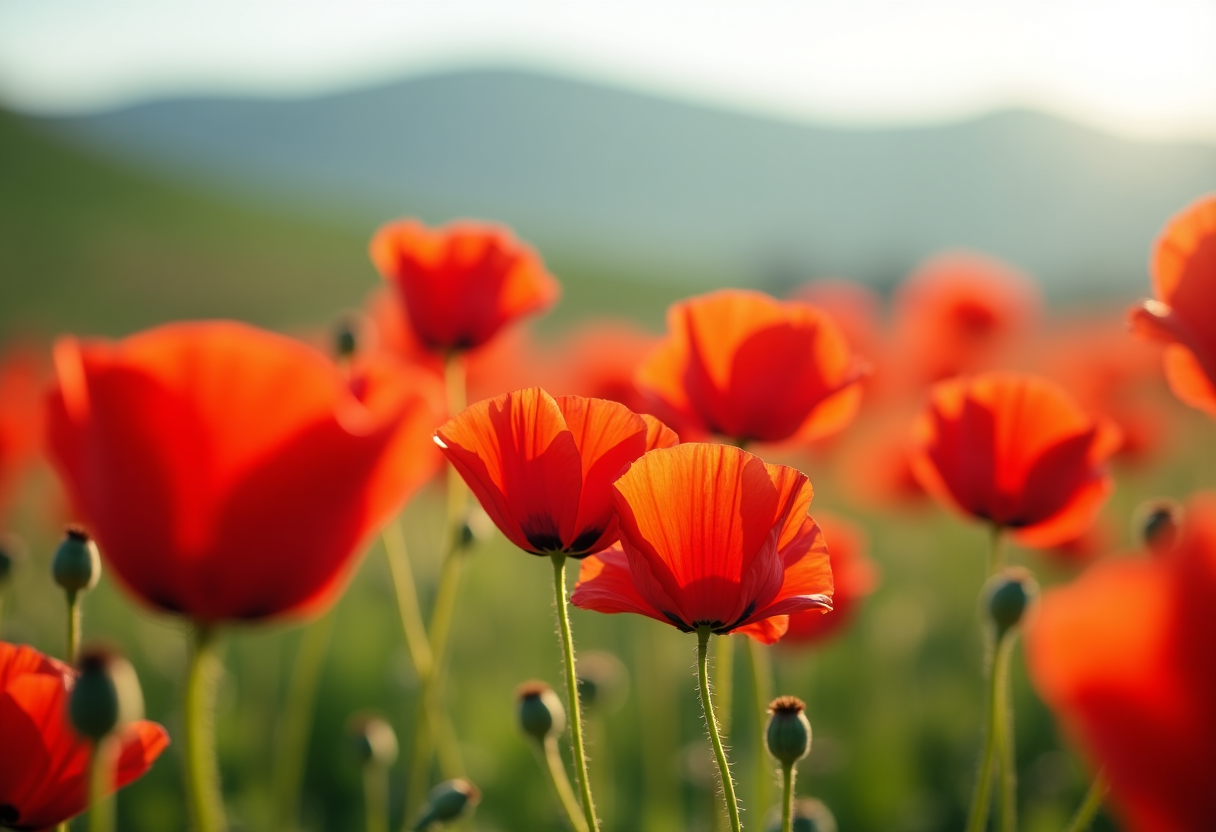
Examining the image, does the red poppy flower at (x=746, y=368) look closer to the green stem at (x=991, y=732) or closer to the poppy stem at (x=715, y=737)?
the green stem at (x=991, y=732)

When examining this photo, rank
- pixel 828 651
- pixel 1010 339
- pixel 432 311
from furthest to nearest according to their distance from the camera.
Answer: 1. pixel 1010 339
2. pixel 828 651
3. pixel 432 311

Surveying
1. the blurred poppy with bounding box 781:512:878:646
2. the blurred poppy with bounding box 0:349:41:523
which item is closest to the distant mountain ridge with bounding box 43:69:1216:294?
the blurred poppy with bounding box 0:349:41:523

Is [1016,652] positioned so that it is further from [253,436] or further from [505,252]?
[253,436]

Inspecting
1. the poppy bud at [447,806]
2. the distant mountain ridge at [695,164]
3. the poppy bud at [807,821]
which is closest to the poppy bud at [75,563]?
the poppy bud at [447,806]

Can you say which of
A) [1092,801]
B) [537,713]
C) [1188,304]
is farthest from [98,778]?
[1188,304]

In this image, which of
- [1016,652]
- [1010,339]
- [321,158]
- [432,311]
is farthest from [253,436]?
[321,158]

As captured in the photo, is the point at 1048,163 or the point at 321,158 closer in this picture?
the point at 1048,163

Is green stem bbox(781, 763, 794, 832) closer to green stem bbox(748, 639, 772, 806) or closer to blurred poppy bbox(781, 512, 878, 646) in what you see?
green stem bbox(748, 639, 772, 806)
